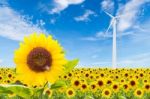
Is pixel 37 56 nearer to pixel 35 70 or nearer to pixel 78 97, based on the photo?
pixel 35 70

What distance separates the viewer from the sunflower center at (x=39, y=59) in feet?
9.59

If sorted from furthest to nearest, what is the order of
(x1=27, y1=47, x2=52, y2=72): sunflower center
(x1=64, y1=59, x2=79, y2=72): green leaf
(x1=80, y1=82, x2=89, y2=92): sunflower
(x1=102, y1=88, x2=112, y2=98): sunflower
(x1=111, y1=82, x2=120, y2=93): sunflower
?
(x1=111, y1=82, x2=120, y2=93): sunflower → (x1=80, y1=82, x2=89, y2=92): sunflower → (x1=102, y1=88, x2=112, y2=98): sunflower → (x1=64, y1=59, x2=79, y2=72): green leaf → (x1=27, y1=47, x2=52, y2=72): sunflower center

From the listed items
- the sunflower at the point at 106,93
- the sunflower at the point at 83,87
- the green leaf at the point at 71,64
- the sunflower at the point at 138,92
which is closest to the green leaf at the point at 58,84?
the green leaf at the point at 71,64

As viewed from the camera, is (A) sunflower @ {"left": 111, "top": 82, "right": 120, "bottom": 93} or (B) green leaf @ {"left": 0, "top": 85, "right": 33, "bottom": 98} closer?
(B) green leaf @ {"left": 0, "top": 85, "right": 33, "bottom": 98}

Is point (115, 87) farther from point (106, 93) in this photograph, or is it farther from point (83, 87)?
point (83, 87)

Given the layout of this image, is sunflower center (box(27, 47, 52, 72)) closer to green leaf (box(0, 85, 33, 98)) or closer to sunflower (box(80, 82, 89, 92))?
green leaf (box(0, 85, 33, 98))

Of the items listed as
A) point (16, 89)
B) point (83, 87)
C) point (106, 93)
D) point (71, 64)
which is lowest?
point (16, 89)

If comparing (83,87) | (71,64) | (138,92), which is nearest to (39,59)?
(71,64)

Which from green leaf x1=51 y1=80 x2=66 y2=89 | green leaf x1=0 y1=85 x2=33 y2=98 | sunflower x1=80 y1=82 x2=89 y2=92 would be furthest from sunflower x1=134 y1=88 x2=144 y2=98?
green leaf x1=0 y1=85 x2=33 y2=98

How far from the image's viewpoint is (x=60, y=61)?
2.93 m

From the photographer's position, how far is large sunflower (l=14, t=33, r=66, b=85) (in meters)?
2.93

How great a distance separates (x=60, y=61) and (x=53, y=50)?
0.08m

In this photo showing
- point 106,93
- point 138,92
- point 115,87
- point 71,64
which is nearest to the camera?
point 71,64

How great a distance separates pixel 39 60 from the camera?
9.54 ft
